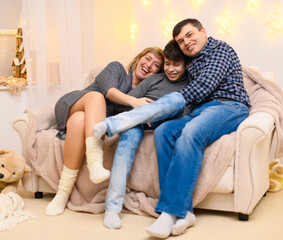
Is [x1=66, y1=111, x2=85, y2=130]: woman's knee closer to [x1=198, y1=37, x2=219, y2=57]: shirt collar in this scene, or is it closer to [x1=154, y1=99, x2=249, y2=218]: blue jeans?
[x1=154, y1=99, x2=249, y2=218]: blue jeans

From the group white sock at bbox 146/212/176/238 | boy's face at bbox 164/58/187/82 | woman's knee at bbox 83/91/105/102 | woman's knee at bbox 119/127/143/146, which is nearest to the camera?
white sock at bbox 146/212/176/238

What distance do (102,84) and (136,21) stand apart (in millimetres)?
1142

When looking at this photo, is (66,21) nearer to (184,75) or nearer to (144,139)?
(184,75)

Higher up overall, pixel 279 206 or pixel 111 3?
pixel 111 3

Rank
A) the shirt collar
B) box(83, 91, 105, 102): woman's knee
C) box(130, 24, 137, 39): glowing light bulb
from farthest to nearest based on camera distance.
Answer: box(130, 24, 137, 39): glowing light bulb < the shirt collar < box(83, 91, 105, 102): woman's knee

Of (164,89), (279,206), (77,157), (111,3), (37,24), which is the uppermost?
(111,3)

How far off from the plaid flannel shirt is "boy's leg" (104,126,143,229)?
14.1 inches

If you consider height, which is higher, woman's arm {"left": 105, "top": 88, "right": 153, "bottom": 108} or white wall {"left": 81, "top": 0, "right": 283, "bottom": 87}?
white wall {"left": 81, "top": 0, "right": 283, "bottom": 87}

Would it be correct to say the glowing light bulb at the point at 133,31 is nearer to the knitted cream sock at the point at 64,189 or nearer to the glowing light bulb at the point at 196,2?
the glowing light bulb at the point at 196,2

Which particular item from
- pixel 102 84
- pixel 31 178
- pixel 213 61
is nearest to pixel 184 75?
pixel 213 61

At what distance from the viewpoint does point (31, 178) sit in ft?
6.75

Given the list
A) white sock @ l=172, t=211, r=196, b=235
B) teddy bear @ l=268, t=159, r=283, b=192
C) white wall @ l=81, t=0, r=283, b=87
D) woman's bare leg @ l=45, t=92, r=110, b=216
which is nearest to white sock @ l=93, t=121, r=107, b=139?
woman's bare leg @ l=45, t=92, r=110, b=216

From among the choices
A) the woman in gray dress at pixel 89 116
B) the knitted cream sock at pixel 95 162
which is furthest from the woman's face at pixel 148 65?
the knitted cream sock at pixel 95 162

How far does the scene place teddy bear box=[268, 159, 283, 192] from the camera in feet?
7.32
